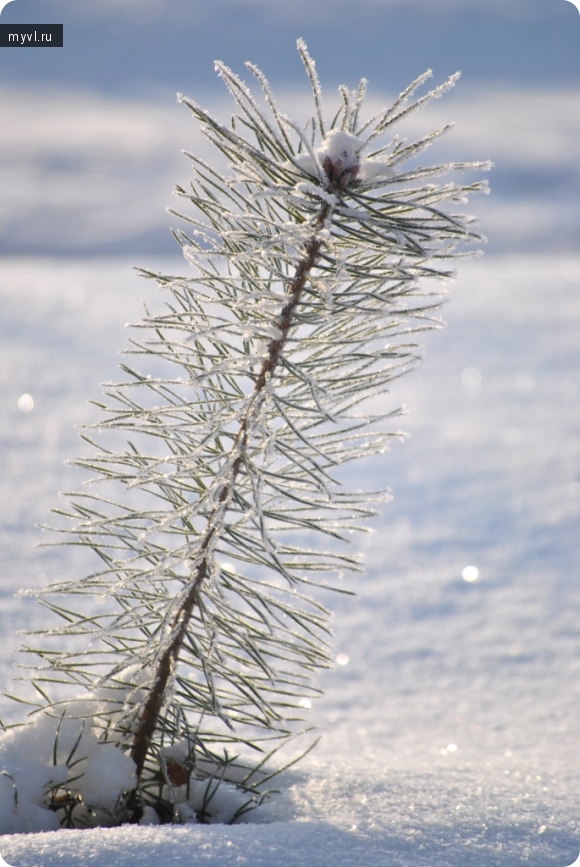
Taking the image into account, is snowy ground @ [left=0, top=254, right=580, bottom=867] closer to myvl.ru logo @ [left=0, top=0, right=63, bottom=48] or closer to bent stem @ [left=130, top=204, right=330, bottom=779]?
bent stem @ [left=130, top=204, right=330, bottom=779]

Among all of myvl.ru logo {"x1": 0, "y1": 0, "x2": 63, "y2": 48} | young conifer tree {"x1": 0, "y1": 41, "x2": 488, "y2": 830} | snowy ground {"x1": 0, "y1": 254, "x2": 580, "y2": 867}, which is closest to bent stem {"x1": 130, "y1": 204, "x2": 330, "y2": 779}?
young conifer tree {"x1": 0, "y1": 41, "x2": 488, "y2": 830}

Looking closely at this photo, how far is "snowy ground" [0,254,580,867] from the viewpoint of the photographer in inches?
26.6

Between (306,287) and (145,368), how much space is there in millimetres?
1807

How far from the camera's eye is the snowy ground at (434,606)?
0.67 meters

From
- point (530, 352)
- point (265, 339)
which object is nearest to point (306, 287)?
point (265, 339)

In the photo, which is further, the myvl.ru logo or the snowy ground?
the myvl.ru logo

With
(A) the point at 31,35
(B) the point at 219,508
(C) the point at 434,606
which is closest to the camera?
(B) the point at 219,508

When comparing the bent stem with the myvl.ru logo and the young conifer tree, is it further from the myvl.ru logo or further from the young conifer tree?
the myvl.ru logo

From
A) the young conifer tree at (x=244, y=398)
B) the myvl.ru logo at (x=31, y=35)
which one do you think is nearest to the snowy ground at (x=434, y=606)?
the young conifer tree at (x=244, y=398)

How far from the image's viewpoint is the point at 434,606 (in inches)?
60.7

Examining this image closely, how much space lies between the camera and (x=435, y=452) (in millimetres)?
2139

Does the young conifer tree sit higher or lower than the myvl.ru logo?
lower

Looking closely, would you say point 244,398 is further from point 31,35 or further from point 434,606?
point 434,606

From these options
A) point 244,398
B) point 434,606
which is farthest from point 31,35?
point 434,606
